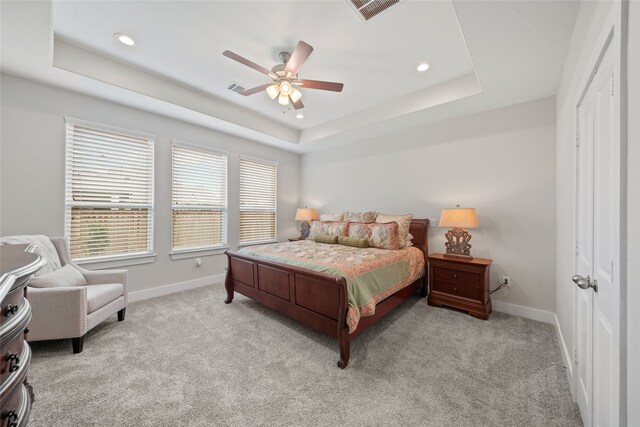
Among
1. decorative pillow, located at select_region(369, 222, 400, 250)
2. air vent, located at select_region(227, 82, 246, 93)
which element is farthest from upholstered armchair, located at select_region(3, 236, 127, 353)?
decorative pillow, located at select_region(369, 222, 400, 250)

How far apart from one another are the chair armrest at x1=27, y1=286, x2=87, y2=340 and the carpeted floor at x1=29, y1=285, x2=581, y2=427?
0.64 feet

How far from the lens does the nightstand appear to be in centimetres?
284

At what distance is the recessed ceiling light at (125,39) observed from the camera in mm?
2297

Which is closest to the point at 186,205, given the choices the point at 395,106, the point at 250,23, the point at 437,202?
the point at 250,23

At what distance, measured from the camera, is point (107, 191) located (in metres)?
3.16

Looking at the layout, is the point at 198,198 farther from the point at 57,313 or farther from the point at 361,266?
the point at 361,266

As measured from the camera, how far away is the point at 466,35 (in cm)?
193

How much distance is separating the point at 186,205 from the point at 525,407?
4402mm

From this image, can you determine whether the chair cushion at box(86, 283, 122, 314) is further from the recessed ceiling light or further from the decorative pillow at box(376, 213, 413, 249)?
the decorative pillow at box(376, 213, 413, 249)

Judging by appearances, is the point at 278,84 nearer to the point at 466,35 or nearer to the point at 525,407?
the point at 466,35

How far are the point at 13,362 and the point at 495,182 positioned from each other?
4191mm

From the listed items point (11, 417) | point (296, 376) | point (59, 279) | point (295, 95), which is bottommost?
point (296, 376)

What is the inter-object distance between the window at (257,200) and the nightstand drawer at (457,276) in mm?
Result: 3307

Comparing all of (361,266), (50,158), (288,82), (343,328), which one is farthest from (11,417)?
(50,158)
